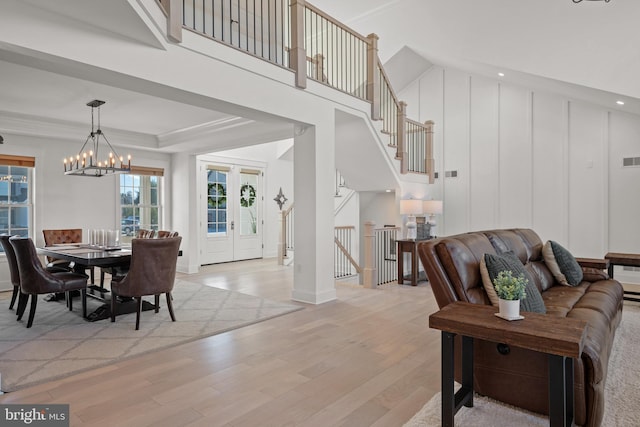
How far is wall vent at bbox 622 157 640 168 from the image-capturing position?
18.5ft

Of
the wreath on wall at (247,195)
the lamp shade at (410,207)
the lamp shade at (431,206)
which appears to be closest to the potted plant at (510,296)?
the lamp shade at (410,207)

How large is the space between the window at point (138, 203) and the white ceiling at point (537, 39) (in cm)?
566

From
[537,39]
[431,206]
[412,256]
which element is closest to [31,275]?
[412,256]

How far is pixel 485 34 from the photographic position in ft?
18.1

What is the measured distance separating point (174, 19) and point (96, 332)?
9.72ft

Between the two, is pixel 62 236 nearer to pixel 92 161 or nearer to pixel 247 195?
pixel 92 161

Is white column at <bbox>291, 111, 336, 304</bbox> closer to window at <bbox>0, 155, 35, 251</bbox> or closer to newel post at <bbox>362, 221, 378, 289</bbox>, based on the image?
newel post at <bbox>362, 221, 378, 289</bbox>

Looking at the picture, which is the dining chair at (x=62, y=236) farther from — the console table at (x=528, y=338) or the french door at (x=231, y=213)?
the console table at (x=528, y=338)

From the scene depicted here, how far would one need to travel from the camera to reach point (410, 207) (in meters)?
6.14

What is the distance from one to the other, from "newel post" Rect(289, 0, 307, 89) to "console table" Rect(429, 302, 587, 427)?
3.19 m

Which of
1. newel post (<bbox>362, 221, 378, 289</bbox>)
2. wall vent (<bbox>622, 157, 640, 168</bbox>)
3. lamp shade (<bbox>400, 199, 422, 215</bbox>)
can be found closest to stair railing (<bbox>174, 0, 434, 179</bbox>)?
lamp shade (<bbox>400, 199, 422, 215</bbox>)

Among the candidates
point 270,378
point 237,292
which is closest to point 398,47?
point 237,292

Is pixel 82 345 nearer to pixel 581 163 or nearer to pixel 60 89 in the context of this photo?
pixel 60 89

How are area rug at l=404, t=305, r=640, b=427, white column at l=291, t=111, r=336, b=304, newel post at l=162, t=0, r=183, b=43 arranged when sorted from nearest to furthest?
area rug at l=404, t=305, r=640, b=427 → newel post at l=162, t=0, r=183, b=43 → white column at l=291, t=111, r=336, b=304
